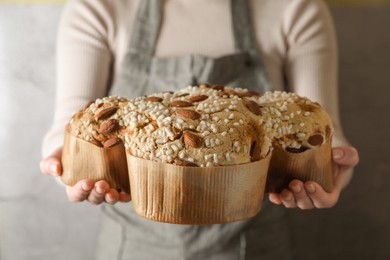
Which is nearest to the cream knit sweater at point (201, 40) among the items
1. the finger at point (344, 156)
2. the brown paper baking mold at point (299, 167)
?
the finger at point (344, 156)

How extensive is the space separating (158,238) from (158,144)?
22.2 inches

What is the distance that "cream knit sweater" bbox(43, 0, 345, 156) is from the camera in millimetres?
1364

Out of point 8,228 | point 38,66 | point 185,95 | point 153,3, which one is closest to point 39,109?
point 38,66

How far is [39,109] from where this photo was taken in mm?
1733

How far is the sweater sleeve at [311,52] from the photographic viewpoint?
136 centimetres

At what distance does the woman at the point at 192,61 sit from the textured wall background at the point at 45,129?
328 mm

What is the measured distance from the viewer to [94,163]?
3.14 feet

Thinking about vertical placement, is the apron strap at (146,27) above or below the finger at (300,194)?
above

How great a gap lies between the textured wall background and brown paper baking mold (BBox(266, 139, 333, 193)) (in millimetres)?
798

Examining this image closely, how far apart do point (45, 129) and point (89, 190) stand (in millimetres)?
857

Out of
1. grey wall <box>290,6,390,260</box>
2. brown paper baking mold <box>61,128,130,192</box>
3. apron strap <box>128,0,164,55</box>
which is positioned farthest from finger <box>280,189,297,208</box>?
grey wall <box>290,6,390,260</box>

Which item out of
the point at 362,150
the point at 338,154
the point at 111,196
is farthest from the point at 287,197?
the point at 362,150

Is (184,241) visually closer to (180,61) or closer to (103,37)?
(180,61)

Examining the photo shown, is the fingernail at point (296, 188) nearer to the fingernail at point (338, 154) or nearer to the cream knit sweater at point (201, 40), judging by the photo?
the fingernail at point (338, 154)
